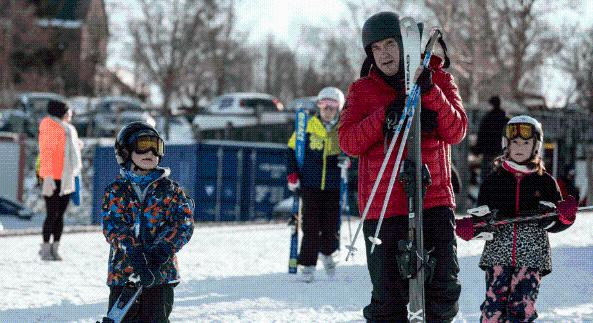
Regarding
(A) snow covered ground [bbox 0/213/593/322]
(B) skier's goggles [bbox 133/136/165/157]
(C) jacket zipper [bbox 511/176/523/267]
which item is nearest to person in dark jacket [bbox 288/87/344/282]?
(A) snow covered ground [bbox 0/213/593/322]

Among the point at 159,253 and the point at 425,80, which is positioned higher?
the point at 425,80

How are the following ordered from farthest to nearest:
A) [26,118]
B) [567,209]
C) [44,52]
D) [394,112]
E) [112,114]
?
[44,52] → [112,114] → [26,118] → [567,209] → [394,112]

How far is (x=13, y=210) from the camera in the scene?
1816 cm

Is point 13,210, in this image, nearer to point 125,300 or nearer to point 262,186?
point 262,186

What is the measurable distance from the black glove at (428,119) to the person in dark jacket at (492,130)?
8898mm

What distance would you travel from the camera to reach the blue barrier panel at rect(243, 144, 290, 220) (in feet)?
61.4

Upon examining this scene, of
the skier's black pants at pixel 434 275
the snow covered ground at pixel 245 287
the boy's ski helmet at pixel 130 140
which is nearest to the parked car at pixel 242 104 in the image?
the snow covered ground at pixel 245 287

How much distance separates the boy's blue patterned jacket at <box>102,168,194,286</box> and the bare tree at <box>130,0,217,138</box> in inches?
1276

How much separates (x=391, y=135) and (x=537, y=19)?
3277cm

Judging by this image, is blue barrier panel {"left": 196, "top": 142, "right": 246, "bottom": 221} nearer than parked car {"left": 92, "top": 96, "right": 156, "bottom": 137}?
Yes

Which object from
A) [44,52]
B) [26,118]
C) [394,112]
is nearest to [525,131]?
[394,112]

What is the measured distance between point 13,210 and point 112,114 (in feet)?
36.6

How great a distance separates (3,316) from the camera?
21.6 feet

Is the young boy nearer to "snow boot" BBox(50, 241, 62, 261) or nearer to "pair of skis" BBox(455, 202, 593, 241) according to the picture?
"pair of skis" BBox(455, 202, 593, 241)
